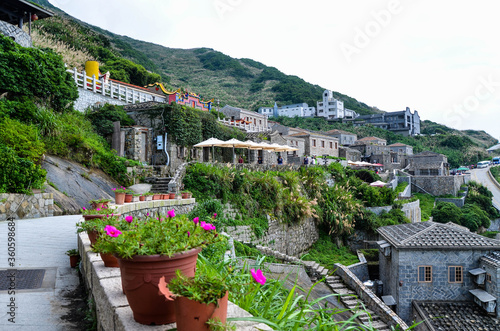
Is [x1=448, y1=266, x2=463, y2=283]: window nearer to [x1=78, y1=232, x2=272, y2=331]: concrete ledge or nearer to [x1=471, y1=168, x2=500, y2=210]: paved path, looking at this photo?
[x1=78, y1=232, x2=272, y2=331]: concrete ledge

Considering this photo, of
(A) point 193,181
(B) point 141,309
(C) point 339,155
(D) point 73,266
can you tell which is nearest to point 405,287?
(A) point 193,181

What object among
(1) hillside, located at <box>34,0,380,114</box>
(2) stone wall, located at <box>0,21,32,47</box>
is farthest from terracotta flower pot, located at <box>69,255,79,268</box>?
(1) hillside, located at <box>34,0,380,114</box>

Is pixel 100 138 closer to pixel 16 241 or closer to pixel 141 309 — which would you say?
pixel 16 241

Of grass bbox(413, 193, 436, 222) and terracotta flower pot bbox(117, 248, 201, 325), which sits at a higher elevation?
terracotta flower pot bbox(117, 248, 201, 325)

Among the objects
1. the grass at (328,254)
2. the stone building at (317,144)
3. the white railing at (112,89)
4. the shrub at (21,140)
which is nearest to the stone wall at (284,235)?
the grass at (328,254)

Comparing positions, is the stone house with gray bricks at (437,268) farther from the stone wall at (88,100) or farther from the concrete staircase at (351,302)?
the stone wall at (88,100)

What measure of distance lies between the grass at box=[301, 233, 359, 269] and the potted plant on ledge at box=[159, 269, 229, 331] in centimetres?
1697

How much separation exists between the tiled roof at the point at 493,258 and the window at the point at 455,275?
1.11m

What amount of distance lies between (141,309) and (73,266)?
13.6 ft

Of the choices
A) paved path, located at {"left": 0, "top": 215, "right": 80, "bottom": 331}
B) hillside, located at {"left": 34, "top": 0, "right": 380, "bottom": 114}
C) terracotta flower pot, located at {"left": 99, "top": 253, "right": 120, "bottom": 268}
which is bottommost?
paved path, located at {"left": 0, "top": 215, "right": 80, "bottom": 331}

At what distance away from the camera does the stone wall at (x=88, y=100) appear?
20.1 metres

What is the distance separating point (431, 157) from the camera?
5253cm

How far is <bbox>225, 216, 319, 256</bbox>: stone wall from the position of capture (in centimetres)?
1477

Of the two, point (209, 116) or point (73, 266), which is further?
point (209, 116)
